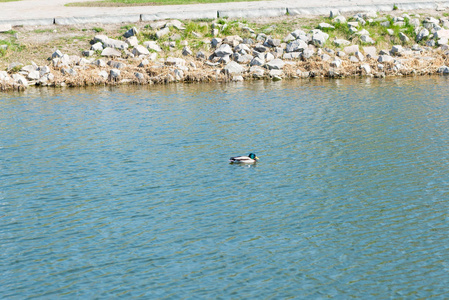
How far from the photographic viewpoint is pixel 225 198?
16875mm

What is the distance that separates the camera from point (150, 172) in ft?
62.9

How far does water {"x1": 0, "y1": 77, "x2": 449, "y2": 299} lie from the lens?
12336 millimetres

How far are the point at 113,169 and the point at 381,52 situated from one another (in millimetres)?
21583

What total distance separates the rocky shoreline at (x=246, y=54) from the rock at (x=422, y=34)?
0.18ft

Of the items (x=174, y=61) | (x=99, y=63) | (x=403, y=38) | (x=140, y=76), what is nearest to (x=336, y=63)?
(x=403, y=38)

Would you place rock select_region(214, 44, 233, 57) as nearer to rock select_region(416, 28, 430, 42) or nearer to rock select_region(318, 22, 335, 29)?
rock select_region(318, 22, 335, 29)

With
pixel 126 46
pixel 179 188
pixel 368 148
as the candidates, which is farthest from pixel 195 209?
pixel 126 46

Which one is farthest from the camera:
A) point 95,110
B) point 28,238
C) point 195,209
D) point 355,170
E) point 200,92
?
point 200,92

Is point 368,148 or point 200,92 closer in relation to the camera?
point 368,148

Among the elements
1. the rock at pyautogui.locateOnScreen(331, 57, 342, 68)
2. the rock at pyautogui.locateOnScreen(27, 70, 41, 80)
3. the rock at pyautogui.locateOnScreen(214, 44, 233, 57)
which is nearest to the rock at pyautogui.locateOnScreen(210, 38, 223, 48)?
the rock at pyautogui.locateOnScreen(214, 44, 233, 57)

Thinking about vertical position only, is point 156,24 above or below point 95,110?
above

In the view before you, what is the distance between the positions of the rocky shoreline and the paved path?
1826mm

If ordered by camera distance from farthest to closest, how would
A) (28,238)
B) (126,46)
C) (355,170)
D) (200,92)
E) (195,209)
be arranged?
(126,46), (200,92), (355,170), (195,209), (28,238)

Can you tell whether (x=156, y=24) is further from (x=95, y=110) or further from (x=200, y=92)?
(x=95, y=110)
